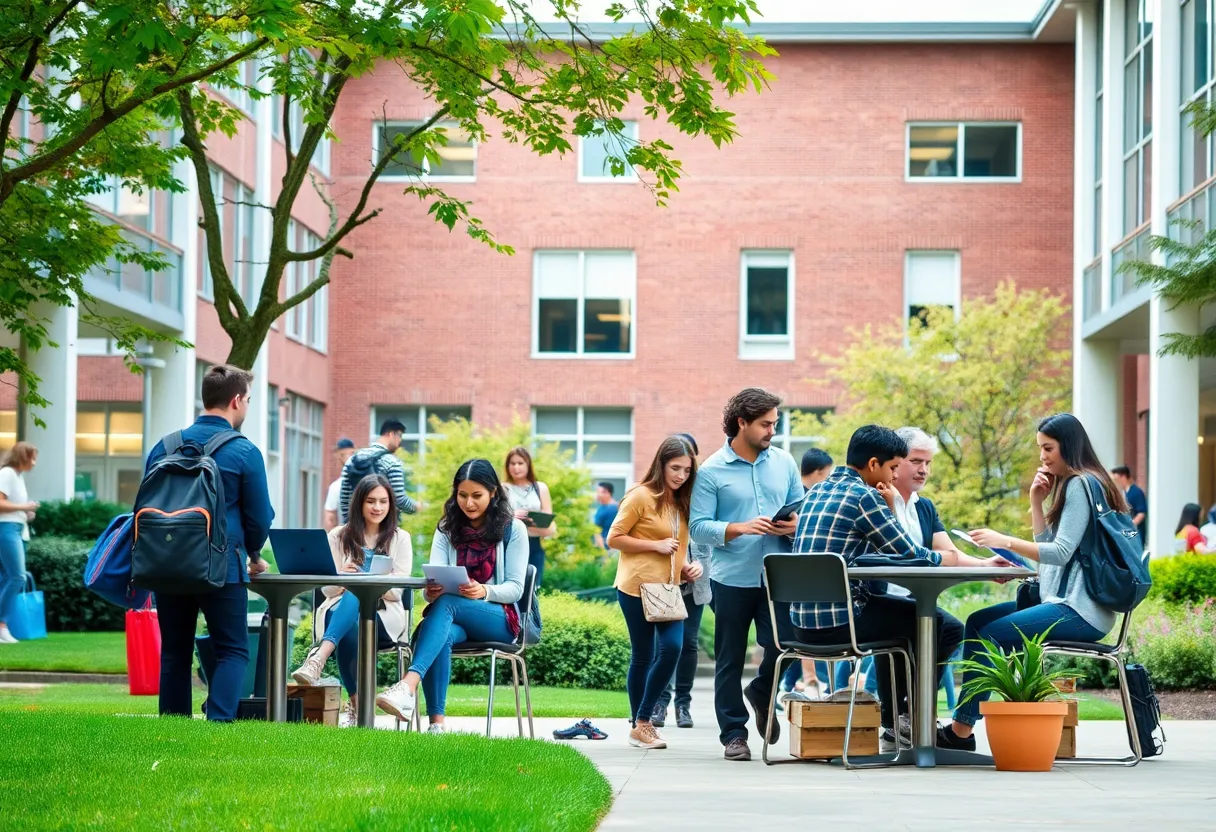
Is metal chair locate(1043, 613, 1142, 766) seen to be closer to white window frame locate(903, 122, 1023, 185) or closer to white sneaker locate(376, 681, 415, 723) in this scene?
white sneaker locate(376, 681, 415, 723)

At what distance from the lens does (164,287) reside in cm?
2502

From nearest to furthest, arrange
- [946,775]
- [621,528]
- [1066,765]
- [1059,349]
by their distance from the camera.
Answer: [946,775] < [1066,765] < [621,528] < [1059,349]

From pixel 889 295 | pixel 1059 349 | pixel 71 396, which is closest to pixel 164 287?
pixel 71 396

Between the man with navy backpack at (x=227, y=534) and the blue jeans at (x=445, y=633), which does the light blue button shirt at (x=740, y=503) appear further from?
the man with navy backpack at (x=227, y=534)

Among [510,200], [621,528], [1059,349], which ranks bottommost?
[621,528]

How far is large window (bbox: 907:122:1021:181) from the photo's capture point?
32906 millimetres

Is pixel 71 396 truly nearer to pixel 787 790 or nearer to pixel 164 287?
pixel 164 287

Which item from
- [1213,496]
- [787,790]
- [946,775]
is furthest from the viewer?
[1213,496]

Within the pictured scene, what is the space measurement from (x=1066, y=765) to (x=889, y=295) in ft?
81.5

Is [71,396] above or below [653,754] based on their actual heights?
above

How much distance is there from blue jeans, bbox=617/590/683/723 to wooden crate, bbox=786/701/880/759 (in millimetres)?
1025

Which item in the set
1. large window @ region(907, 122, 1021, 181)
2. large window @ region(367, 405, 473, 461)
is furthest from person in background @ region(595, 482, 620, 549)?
large window @ region(907, 122, 1021, 181)

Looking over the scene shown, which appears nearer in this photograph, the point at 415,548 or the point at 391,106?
the point at 415,548

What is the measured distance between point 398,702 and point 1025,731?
3082 millimetres
